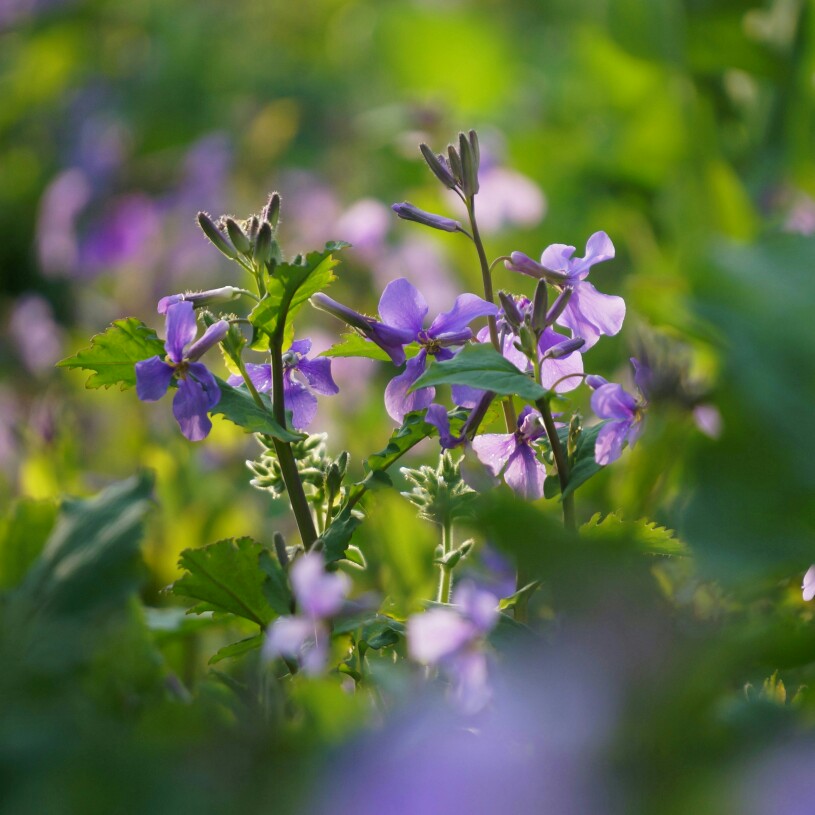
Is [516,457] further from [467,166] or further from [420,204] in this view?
[420,204]

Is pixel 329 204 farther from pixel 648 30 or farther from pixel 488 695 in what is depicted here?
pixel 488 695

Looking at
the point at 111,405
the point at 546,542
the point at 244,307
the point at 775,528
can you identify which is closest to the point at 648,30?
the point at 244,307

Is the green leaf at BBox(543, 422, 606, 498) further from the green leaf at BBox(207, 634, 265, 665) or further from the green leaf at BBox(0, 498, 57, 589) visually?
the green leaf at BBox(0, 498, 57, 589)

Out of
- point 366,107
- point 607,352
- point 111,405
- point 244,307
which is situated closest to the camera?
point 607,352

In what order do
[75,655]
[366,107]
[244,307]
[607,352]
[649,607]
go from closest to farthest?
[649,607] < [75,655] < [607,352] < [244,307] < [366,107]

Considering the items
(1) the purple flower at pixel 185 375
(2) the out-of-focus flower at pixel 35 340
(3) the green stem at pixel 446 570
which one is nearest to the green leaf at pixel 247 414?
(1) the purple flower at pixel 185 375

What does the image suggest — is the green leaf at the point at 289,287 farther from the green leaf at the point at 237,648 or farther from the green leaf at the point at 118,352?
the green leaf at the point at 237,648
